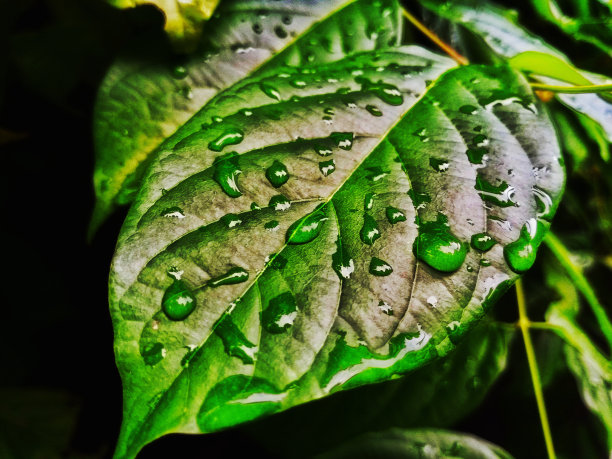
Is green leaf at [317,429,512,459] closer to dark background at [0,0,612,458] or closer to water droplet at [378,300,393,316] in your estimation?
dark background at [0,0,612,458]

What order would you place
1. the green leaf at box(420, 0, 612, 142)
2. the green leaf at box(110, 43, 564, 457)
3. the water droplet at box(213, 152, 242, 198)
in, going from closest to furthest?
1. the green leaf at box(110, 43, 564, 457)
2. the water droplet at box(213, 152, 242, 198)
3. the green leaf at box(420, 0, 612, 142)

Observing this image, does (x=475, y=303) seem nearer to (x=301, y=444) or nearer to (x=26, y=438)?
(x=301, y=444)

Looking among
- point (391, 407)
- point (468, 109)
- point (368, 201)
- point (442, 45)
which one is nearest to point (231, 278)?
point (368, 201)

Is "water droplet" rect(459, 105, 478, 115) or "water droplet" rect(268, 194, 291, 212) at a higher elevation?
"water droplet" rect(459, 105, 478, 115)

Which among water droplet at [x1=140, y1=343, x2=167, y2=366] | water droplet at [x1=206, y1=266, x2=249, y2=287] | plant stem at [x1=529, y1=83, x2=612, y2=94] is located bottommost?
water droplet at [x1=140, y1=343, x2=167, y2=366]

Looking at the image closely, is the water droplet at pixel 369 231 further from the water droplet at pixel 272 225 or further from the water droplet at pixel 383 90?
the water droplet at pixel 383 90

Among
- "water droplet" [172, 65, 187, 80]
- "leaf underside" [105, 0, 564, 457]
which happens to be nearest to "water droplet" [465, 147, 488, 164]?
"leaf underside" [105, 0, 564, 457]

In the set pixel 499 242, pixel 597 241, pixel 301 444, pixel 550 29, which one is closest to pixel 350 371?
pixel 499 242

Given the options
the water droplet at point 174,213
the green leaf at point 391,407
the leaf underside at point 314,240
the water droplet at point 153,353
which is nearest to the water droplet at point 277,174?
the leaf underside at point 314,240
